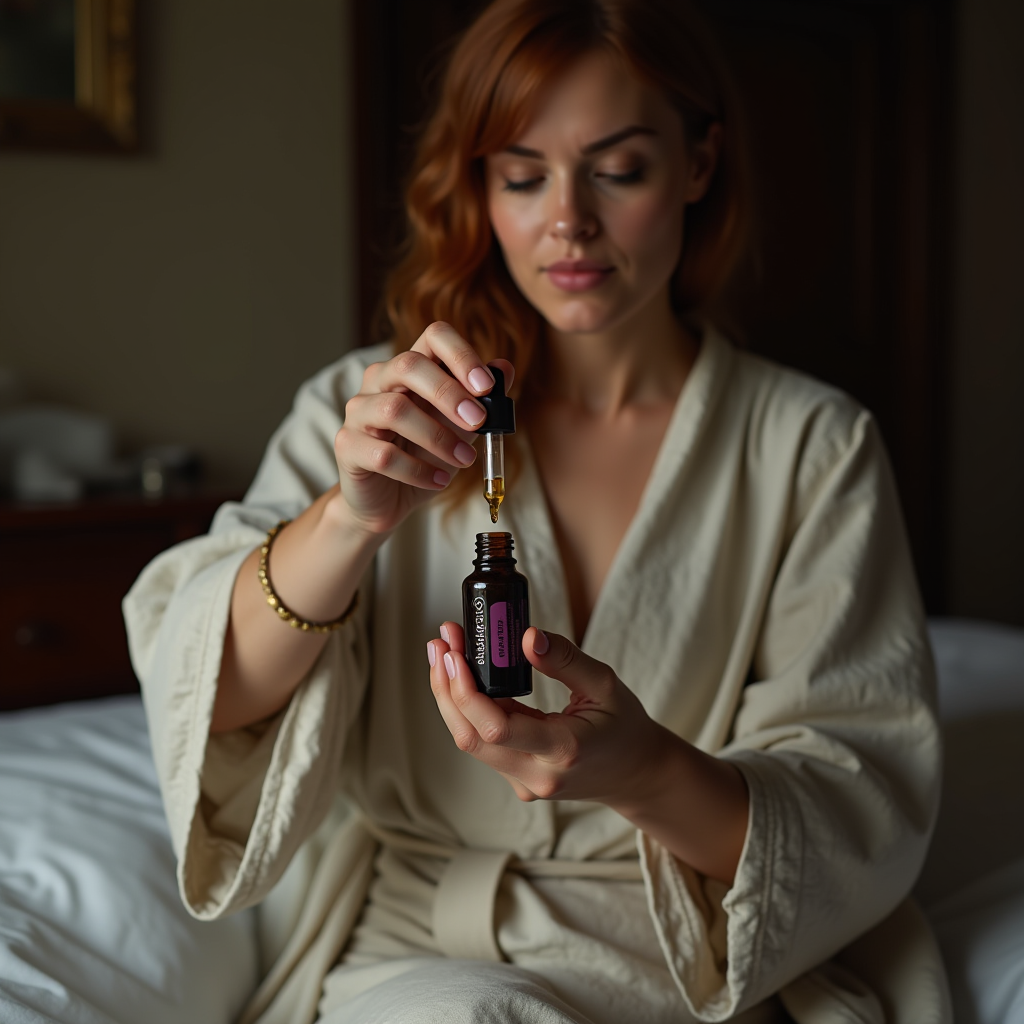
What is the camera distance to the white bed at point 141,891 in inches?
38.9

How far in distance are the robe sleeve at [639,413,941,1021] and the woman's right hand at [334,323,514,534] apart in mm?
375

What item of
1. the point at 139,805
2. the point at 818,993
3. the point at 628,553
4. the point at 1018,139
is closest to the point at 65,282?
the point at 139,805

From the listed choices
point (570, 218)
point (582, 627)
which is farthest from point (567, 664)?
point (570, 218)

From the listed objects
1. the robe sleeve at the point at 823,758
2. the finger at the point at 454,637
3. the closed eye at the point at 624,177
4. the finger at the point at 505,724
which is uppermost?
the closed eye at the point at 624,177

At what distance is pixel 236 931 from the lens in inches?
46.0

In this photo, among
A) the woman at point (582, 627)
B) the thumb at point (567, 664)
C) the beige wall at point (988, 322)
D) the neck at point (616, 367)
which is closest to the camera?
the thumb at point (567, 664)

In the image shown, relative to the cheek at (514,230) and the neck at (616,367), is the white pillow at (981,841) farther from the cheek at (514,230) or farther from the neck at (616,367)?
the cheek at (514,230)

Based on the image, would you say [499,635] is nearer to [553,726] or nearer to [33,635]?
[553,726]

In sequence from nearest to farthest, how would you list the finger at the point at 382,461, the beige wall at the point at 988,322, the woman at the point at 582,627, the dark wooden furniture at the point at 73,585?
the finger at the point at 382,461 → the woman at the point at 582,627 → the dark wooden furniture at the point at 73,585 → the beige wall at the point at 988,322

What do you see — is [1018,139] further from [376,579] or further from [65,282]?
[376,579]

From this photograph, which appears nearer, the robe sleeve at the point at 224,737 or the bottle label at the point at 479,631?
the bottle label at the point at 479,631

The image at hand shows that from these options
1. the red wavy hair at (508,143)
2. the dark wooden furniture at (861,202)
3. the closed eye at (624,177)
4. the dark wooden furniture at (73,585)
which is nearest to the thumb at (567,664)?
the red wavy hair at (508,143)

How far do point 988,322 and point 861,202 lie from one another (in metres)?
0.60

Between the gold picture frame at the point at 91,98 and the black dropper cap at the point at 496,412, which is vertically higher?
the gold picture frame at the point at 91,98
